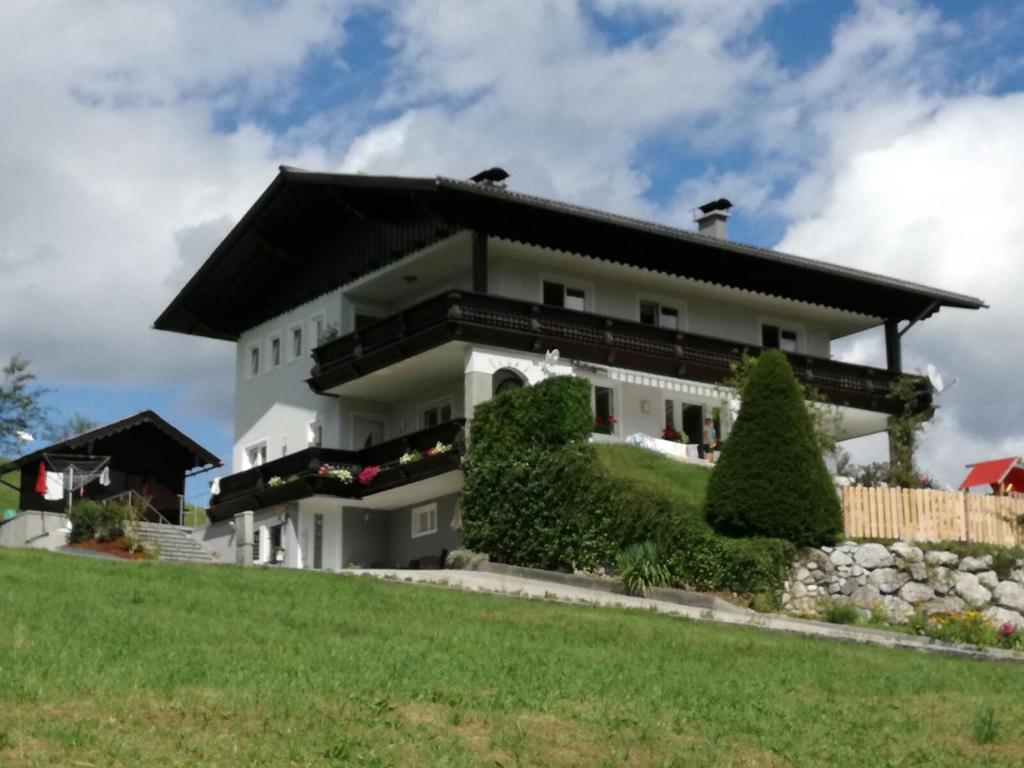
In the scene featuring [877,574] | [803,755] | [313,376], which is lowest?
[803,755]

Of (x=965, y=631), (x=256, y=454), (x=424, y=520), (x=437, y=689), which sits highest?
Result: (x=256, y=454)

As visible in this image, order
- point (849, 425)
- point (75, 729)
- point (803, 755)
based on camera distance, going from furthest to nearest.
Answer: point (849, 425)
point (803, 755)
point (75, 729)

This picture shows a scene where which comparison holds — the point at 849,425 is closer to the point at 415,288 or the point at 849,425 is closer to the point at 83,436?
the point at 415,288

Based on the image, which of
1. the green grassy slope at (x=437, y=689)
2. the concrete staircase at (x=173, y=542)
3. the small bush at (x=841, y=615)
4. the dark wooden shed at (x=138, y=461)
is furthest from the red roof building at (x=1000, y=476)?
the dark wooden shed at (x=138, y=461)

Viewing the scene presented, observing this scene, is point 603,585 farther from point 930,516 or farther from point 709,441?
point 709,441

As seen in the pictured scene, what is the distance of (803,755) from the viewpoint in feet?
44.0

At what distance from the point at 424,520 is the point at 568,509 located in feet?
25.2

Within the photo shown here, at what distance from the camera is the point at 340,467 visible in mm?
39312

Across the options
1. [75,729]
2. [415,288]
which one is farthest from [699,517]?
[75,729]

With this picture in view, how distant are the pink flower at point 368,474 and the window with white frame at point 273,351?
7.53m

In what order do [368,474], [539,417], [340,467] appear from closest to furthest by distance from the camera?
[539,417]
[368,474]
[340,467]

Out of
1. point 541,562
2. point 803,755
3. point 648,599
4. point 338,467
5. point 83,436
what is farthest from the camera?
point 83,436

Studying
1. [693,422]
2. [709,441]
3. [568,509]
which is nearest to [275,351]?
[693,422]

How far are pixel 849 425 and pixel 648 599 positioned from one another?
53.8 feet
